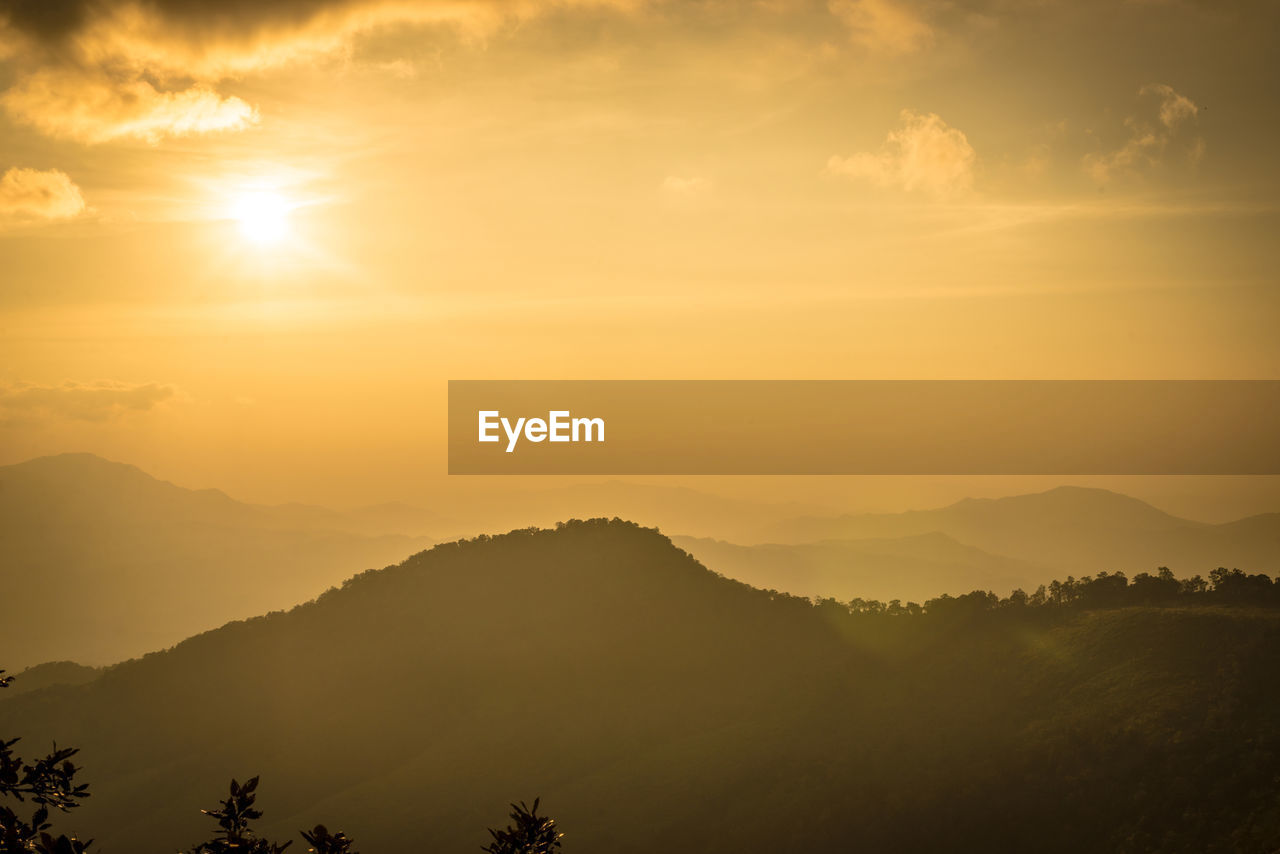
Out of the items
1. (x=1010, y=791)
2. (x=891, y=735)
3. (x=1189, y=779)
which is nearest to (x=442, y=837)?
(x=891, y=735)

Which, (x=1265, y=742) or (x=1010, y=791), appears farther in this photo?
(x=1010, y=791)

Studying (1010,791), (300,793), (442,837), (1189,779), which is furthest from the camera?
(300,793)

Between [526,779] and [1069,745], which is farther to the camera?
[526,779]

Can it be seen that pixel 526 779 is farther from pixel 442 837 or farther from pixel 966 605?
pixel 966 605

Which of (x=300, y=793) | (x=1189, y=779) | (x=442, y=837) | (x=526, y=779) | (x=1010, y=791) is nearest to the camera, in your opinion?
(x=1189, y=779)

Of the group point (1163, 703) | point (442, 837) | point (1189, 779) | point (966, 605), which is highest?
point (966, 605)

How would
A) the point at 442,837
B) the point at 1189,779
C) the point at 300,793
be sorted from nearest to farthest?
the point at 1189,779 → the point at 442,837 → the point at 300,793

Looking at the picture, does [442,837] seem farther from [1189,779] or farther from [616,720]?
[1189,779]

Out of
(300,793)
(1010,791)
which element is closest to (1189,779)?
(1010,791)

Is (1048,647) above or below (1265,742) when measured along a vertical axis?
above
